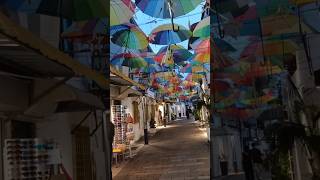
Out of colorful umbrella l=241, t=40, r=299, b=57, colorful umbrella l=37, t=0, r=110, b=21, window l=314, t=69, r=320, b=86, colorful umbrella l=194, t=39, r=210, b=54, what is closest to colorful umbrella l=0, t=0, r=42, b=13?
colorful umbrella l=37, t=0, r=110, b=21

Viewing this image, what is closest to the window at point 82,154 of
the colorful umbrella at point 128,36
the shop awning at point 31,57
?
the shop awning at point 31,57

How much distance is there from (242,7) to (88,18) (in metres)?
1.83

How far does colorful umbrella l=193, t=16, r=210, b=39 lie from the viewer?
785cm

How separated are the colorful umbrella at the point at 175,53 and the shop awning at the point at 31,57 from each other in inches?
226

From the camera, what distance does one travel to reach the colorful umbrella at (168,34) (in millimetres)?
8529

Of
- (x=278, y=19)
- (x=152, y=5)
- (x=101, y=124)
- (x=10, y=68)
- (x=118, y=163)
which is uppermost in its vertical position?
(x=152, y=5)

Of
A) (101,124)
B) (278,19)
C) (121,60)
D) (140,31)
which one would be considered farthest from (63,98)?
(121,60)

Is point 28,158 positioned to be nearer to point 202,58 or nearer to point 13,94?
point 13,94

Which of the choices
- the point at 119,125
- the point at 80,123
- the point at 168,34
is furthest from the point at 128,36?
the point at 119,125

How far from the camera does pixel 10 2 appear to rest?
193 inches

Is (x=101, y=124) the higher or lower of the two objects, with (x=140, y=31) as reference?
lower

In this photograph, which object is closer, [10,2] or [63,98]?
[63,98]

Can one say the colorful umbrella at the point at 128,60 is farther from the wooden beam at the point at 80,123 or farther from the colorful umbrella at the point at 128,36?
the wooden beam at the point at 80,123

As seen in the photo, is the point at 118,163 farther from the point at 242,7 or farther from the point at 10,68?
the point at 10,68
